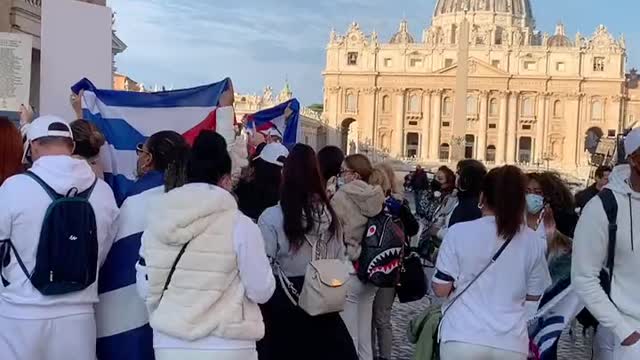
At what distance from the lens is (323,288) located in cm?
411

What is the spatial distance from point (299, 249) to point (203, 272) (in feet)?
3.46

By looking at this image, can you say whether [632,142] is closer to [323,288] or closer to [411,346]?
[323,288]

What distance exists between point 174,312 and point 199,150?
639 mm

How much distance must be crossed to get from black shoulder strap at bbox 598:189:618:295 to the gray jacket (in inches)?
57.5

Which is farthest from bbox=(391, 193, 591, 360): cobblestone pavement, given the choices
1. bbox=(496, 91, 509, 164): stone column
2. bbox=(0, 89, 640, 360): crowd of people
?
bbox=(496, 91, 509, 164): stone column

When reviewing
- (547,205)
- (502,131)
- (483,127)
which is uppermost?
(483,127)

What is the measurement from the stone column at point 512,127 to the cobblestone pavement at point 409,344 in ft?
241

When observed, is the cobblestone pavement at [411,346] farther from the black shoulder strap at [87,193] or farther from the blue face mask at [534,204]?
the black shoulder strap at [87,193]

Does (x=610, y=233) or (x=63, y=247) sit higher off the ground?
(x=610, y=233)

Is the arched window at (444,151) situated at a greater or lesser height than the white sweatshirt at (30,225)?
greater

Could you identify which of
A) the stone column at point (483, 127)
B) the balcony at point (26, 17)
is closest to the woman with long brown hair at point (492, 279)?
the balcony at point (26, 17)

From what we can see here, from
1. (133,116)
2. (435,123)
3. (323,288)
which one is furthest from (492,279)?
(435,123)

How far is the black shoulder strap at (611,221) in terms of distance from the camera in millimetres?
3279

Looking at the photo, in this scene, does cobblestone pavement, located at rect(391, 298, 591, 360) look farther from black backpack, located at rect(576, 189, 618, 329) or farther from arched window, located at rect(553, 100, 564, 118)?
arched window, located at rect(553, 100, 564, 118)
